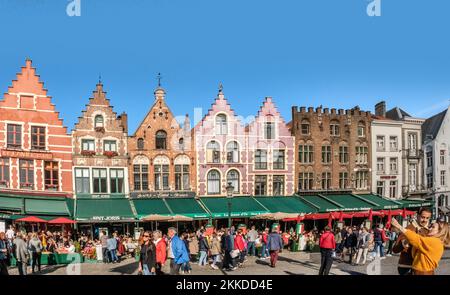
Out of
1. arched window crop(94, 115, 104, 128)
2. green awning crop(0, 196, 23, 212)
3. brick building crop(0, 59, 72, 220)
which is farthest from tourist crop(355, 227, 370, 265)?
green awning crop(0, 196, 23, 212)

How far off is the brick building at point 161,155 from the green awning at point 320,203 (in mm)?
8977

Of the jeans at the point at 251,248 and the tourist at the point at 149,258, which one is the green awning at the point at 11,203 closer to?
the jeans at the point at 251,248

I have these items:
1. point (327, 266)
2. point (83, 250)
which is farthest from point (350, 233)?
point (83, 250)

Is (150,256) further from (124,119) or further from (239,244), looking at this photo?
(124,119)

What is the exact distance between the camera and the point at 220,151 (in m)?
30.1

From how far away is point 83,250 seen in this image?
1920cm

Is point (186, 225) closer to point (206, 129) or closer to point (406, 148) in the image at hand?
point (206, 129)

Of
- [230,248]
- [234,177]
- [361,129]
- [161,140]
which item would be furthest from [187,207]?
[361,129]

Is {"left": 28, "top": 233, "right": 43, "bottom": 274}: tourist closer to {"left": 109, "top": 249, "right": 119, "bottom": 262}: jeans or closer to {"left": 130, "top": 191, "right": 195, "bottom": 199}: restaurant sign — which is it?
{"left": 109, "top": 249, "right": 119, "bottom": 262}: jeans

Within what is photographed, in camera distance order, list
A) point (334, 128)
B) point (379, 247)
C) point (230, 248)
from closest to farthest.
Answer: point (230, 248)
point (379, 247)
point (334, 128)

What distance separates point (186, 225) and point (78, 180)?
799cm

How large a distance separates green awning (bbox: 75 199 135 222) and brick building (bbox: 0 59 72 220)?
1.01 meters

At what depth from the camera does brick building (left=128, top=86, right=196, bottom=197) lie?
28328mm

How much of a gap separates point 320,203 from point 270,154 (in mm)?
5362
